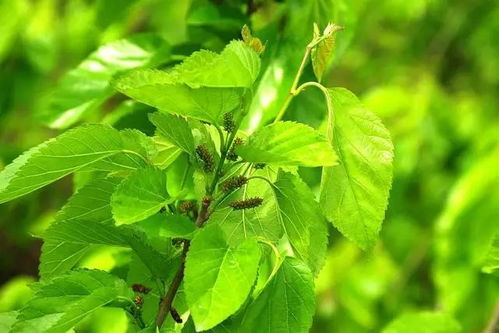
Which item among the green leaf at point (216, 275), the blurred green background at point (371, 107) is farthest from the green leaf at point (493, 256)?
the green leaf at point (216, 275)

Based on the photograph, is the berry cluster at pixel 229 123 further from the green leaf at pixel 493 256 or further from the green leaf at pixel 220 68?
the green leaf at pixel 493 256

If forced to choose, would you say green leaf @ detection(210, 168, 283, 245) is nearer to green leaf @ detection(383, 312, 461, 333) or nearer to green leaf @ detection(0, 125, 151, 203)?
green leaf @ detection(0, 125, 151, 203)

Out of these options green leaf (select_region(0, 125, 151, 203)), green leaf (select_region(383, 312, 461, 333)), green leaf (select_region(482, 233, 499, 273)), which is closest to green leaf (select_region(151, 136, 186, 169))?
green leaf (select_region(0, 125, 151, 203))

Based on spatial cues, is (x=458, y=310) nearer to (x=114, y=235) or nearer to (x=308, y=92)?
(x=308, y=92)

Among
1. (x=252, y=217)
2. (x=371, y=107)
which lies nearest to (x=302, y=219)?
(x=252, y=217)

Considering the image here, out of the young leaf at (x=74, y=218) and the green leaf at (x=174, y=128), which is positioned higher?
the green leaf at (x=174, y=128)
